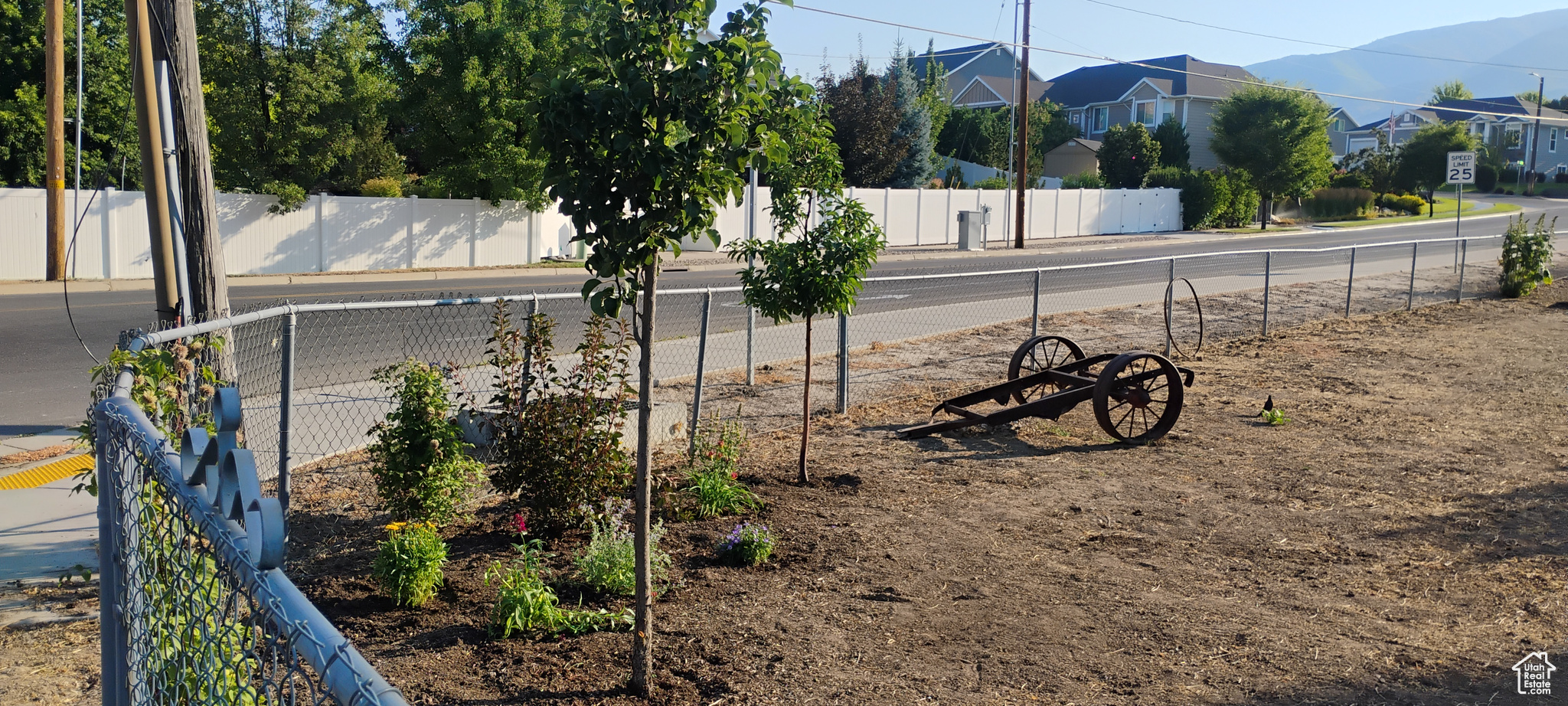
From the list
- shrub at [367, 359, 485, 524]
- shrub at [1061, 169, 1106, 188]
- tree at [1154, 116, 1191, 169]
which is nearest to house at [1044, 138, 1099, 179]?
tree at [1154, 116, 1191, 169]

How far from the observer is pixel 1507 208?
57656 mm

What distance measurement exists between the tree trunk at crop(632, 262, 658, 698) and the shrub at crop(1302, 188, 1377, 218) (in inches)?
2331

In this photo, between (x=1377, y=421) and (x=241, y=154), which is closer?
(x=1377, y=421)

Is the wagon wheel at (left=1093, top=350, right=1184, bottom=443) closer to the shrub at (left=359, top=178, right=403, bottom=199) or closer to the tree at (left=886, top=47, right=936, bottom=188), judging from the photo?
the shrub at (left=359, top=178, right=403, bottom=199)

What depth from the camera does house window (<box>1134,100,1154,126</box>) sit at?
65.7 m

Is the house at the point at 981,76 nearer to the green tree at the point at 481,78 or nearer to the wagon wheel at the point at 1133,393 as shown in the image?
the green tree at the point at 481,78

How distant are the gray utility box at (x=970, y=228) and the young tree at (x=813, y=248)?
29605mm

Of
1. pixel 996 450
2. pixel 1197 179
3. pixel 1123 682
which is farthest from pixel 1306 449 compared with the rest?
pixel 1197 179

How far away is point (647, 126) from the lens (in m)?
3.94

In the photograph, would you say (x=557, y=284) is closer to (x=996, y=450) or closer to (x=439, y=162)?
(x=439, y=162)

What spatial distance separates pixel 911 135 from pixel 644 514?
4490 centimetres

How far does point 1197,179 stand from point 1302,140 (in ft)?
15.4

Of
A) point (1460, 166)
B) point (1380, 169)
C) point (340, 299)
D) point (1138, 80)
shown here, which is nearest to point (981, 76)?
point (1138, 80)

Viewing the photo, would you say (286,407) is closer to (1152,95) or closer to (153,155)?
Answer: (153,155)
